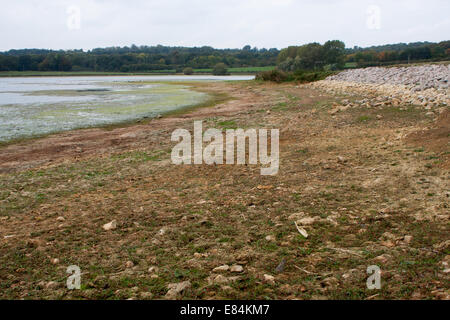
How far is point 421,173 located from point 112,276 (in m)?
6.22

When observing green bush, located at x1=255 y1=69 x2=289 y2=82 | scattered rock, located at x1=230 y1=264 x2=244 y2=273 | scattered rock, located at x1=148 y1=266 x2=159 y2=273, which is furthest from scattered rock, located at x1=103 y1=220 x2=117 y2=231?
green bush, located at x1=255 y1=69 x2=289 y2=82

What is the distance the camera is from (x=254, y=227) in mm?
5758

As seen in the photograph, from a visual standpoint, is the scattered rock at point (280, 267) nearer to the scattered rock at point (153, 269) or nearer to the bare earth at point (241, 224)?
the bare earth at point (241, 224)

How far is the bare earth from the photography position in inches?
161

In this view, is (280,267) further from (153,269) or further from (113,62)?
(113,62)

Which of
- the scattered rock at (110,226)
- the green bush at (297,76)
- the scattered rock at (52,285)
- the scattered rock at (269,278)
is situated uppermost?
the green bush at (297,76)

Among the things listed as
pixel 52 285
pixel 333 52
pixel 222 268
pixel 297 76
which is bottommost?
pixel 52 285

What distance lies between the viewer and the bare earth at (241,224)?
4.09 metres

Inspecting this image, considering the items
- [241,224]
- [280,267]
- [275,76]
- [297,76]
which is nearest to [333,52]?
[275,76]

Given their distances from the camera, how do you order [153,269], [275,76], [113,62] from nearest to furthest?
[153,269] < [275,76] < [113,62]

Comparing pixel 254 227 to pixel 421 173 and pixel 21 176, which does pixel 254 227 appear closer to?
pixel 421 173

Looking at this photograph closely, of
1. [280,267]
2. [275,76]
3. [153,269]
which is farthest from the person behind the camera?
[275,76]

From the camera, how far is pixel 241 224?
5.94m

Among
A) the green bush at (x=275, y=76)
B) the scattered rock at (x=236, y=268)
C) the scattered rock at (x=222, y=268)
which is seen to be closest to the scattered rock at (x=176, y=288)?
the scattered rock at (x=222, y=268)
